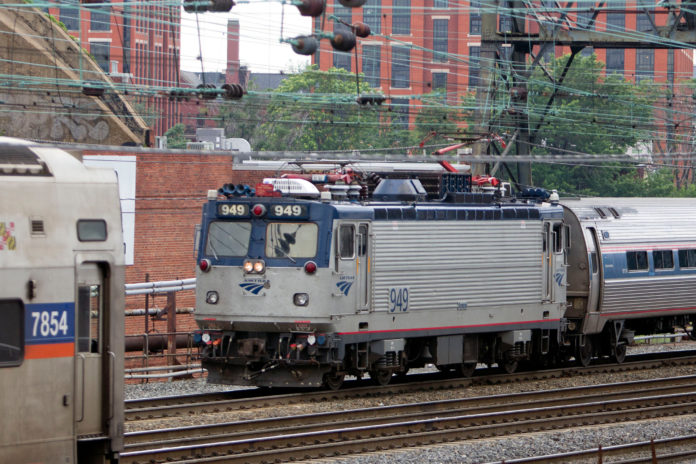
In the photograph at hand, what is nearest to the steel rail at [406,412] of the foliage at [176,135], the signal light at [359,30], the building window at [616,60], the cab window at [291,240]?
the cab window at [291,240]

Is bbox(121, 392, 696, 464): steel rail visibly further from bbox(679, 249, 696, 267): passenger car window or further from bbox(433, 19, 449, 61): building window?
bbox(433, 19, 449, 61): building window

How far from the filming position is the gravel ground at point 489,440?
48.5 feet

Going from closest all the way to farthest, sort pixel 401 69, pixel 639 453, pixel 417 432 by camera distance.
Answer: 1. pixel 639 453
2. pixel 417 432
3. pixel 401 69

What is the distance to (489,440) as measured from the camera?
16.1 metres

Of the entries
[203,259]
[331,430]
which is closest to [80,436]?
[331,430]

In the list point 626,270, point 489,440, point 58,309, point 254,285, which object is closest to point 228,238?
point 254,285

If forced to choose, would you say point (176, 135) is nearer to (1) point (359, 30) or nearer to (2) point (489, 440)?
(1) point (359, 30)

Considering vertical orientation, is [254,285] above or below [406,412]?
above

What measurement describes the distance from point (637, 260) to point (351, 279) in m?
8.14

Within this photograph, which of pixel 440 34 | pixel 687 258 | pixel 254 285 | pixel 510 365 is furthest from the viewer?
pixel 440 34

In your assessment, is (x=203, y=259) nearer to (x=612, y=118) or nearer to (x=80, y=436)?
(x=80, y=436)

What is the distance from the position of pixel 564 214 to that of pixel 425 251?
517 centimetres

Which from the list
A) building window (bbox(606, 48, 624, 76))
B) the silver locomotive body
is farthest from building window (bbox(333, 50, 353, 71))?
the silver locomotive body

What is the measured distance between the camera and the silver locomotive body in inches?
933
